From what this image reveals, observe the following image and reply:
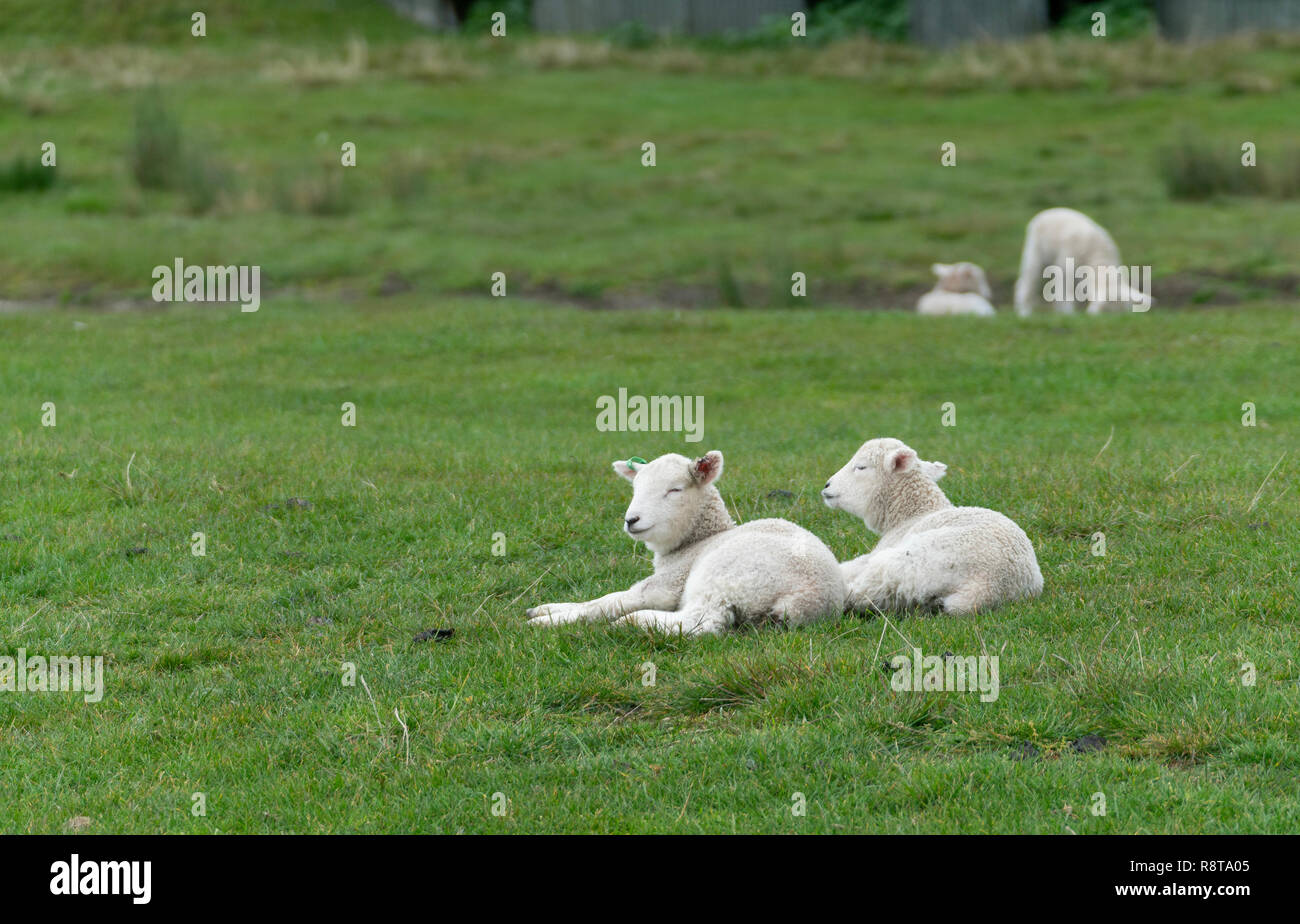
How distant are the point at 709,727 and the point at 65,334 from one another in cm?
1253

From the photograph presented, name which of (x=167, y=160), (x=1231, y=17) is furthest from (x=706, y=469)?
(x=1231, y=17)

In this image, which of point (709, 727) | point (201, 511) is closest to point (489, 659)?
point (709, 727)

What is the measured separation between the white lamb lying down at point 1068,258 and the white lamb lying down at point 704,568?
10.8 metres

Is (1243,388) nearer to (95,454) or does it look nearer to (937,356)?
(937,356)

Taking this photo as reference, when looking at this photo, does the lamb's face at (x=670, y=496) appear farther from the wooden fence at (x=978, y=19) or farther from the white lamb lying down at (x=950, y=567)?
the wooden fence at (x=978, y=19)

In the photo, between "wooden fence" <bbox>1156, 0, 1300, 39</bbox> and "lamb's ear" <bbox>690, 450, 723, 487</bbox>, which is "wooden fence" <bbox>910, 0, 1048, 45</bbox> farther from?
"lamb's ear" <bbox>690, 450, 723, 487</bbox>

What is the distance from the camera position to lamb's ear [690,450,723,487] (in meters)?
7.41

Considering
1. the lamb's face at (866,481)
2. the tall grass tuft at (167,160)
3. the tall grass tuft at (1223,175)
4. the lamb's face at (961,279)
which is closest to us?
the lamb's face at (866,481)

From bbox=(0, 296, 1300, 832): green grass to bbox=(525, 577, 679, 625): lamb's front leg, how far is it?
0.18 meters

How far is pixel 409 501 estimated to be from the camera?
31.9 feet

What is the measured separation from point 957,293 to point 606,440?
7.34 meters

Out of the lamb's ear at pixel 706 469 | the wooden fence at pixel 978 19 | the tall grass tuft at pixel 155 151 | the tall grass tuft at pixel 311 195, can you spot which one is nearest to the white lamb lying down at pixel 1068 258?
the lamb's ear at pixel 706 469

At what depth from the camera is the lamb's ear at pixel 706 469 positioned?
24.3 ft

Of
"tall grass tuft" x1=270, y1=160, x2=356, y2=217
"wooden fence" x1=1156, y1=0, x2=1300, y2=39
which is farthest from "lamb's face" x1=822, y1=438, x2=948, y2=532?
"wooden fence" x1=1156, y1=0, x2=1300, y2=39
